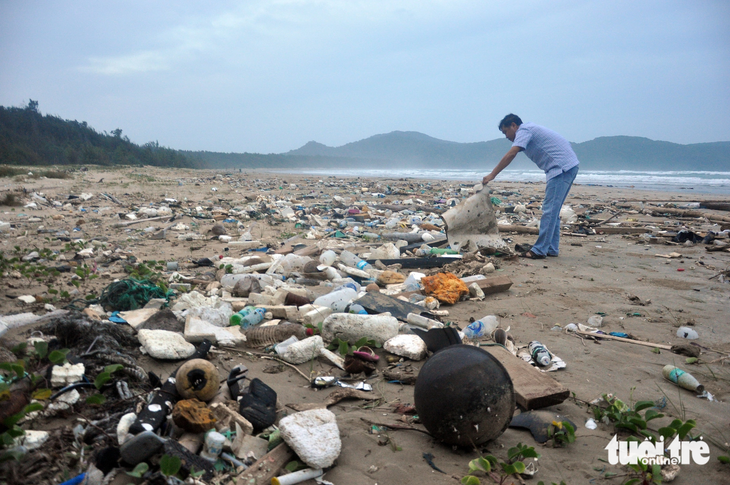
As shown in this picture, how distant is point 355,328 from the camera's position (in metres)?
2.98

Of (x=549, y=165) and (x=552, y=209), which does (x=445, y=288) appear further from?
(x=549, y=165)

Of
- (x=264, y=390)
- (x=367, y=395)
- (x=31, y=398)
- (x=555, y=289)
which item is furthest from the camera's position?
(x=555, y=289)

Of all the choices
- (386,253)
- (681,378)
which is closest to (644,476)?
(681,378)

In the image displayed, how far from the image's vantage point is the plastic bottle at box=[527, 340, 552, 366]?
265 centimetres

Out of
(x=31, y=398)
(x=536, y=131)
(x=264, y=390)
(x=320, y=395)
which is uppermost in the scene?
(x=536, y=131)

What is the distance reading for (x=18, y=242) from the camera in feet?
20.0

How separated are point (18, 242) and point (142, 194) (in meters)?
6.68

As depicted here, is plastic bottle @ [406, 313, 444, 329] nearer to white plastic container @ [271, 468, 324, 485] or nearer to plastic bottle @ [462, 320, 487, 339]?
plastic bottle @ [462, 320, 487, 339]

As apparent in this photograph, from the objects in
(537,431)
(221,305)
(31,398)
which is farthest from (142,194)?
(537,431)

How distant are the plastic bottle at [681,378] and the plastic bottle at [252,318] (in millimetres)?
2842

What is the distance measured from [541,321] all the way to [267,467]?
2.69m

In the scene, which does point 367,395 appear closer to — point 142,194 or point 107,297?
point 107,297

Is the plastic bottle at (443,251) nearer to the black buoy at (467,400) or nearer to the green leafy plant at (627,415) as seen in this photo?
the green leafy plant at (627,415)

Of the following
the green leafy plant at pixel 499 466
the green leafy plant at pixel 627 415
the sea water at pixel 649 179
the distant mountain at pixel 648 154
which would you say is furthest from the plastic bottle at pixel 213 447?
the distant mountain at pixel 648 154
